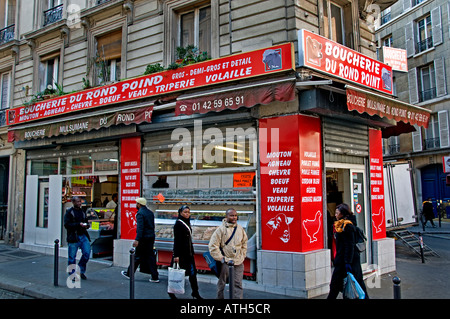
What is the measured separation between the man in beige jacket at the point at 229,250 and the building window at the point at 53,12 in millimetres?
10834

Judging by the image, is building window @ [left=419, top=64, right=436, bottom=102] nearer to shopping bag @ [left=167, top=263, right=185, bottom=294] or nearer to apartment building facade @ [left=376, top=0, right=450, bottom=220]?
apartment building facade @ [left=376, top=0, right=450, bottom=220]

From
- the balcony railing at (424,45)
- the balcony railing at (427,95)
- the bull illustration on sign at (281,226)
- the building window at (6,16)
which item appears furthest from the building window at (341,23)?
the balcony railing at (424,45)

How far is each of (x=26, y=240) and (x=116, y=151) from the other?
5.28m

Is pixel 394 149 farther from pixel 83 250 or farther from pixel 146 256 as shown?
pixel 83 250

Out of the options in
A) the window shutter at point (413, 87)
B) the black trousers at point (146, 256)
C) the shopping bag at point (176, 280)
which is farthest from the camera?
the window shutter at point (413, 87)

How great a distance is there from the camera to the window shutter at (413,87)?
26109mm

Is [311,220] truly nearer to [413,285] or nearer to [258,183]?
[258,183]

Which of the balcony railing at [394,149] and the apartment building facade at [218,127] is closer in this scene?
the apartment building facade at [218,127]

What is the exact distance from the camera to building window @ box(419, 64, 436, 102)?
25109mm

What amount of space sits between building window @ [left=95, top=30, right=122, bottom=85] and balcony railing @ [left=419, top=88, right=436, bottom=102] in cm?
2157

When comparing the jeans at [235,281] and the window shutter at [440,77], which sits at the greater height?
the window shutter at [440,77]

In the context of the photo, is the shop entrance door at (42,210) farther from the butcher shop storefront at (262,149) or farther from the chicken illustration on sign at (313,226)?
the chicken illustration on sign at (313,226)

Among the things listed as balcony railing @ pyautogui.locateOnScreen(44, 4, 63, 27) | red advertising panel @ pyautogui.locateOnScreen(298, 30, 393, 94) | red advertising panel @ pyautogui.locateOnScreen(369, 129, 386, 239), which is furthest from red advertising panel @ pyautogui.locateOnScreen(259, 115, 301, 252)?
balcony railing @ pyautogui.locateOnScreen(44, 4, 63, 27)

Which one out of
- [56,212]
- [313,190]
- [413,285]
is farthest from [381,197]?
[56,212]
